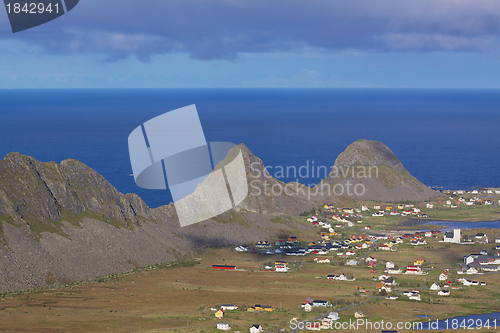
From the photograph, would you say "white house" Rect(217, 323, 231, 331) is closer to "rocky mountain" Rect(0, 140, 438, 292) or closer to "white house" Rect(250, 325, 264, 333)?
"white house" Rect(250, 325, 264, 333)

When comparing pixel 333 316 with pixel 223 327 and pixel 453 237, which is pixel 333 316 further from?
pixel 453 237

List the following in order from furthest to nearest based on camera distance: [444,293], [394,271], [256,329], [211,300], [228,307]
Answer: [394,271] < [444,293] < [211,300] < [228,307] < [256,329]

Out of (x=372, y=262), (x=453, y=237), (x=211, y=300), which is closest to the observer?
(x=211, y=300)

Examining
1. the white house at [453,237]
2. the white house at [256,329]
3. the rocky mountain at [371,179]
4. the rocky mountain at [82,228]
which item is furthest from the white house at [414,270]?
the rocky mountain at [371,179]

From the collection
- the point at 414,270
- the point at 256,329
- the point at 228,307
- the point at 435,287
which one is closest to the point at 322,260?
the point at 414,270

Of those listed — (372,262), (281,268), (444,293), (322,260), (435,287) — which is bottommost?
(444,293)

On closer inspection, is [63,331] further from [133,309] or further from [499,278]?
[499,278]

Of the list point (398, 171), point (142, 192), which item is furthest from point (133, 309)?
point (398, 171)

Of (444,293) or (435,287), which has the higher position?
(435,287)
